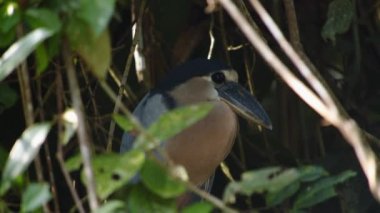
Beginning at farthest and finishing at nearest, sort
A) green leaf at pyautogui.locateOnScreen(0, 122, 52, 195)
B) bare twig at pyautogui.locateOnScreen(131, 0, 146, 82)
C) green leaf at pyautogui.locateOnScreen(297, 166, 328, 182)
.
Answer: bare twig at pyautogui.locateOnScreen(131, 0, 146, 82) → green leaf at pyautogui.locateOnScreen(297, 166, 328, 182) → green leaf at pyautogui.locateOnScreen(0, 122, 52, 195)

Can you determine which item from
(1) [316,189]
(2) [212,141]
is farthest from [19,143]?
(2) [212,141]

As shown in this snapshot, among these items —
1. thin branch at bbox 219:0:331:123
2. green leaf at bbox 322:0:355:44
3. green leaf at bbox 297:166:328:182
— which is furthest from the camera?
green leaf at bbox 322:0:355:44

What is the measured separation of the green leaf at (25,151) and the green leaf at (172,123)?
0.13 metres

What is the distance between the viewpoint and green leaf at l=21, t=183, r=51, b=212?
4.73 ft

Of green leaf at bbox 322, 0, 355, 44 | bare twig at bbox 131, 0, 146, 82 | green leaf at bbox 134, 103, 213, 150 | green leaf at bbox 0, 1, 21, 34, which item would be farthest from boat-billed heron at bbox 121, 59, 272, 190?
green leaf at bbox 134, 103, 213, 150

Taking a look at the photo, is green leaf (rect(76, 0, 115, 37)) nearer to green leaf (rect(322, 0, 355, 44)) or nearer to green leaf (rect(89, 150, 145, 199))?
green leaf (rect(89, 150, 145, 199))

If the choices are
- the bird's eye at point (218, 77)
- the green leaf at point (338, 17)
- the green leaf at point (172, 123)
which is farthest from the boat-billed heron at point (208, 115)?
the green leaf at point (172, 123)

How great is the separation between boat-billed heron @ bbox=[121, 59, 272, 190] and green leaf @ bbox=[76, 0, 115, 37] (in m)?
0.88

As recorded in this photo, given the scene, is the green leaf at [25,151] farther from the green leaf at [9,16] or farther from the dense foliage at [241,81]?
the dense foliage at [241,81]

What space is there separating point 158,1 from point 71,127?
1.16m

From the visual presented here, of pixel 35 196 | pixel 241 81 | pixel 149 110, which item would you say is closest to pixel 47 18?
pixel 35 196

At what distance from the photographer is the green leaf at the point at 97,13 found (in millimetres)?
1468

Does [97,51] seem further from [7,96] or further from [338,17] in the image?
[338,17]

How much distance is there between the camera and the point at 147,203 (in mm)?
1600
